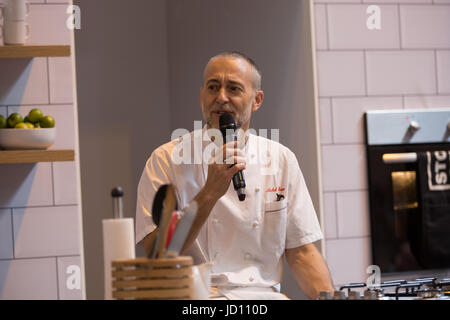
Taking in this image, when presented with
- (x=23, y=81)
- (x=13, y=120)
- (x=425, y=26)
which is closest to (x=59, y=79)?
(x=23, y=81)

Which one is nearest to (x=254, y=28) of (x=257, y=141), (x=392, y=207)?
(x=257, y=141)

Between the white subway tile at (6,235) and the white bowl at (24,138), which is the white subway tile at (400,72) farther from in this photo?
the white subway tile at (6,235)

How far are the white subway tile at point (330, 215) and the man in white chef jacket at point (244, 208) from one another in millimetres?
560

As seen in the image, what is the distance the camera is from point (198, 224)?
1548 mm

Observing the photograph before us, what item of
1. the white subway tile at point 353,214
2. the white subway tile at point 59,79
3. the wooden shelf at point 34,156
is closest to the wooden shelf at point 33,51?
the white subway tile at point 59,79

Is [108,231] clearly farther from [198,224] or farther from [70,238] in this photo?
[70,238]

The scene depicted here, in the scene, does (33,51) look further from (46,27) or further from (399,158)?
(399,158)

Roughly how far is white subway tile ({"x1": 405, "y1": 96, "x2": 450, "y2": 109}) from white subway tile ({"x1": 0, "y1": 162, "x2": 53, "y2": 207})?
1.41 meters

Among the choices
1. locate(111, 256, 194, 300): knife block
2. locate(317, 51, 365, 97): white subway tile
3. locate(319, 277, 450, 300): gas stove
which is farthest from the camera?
locate(317, 51, 365, 97): white subway tile

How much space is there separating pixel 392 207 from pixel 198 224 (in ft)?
3.98

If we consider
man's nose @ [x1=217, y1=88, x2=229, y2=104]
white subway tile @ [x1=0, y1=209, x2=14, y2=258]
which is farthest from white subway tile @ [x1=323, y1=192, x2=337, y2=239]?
white subway tile @ [x1=0, y1=209, x2=14, y2=258]

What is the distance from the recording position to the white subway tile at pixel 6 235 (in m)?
2.22

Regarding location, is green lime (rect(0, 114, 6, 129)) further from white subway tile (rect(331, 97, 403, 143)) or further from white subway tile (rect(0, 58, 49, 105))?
white subway tile (rect(331, 97, 403, 143))

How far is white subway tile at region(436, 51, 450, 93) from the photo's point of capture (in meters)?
2.61
